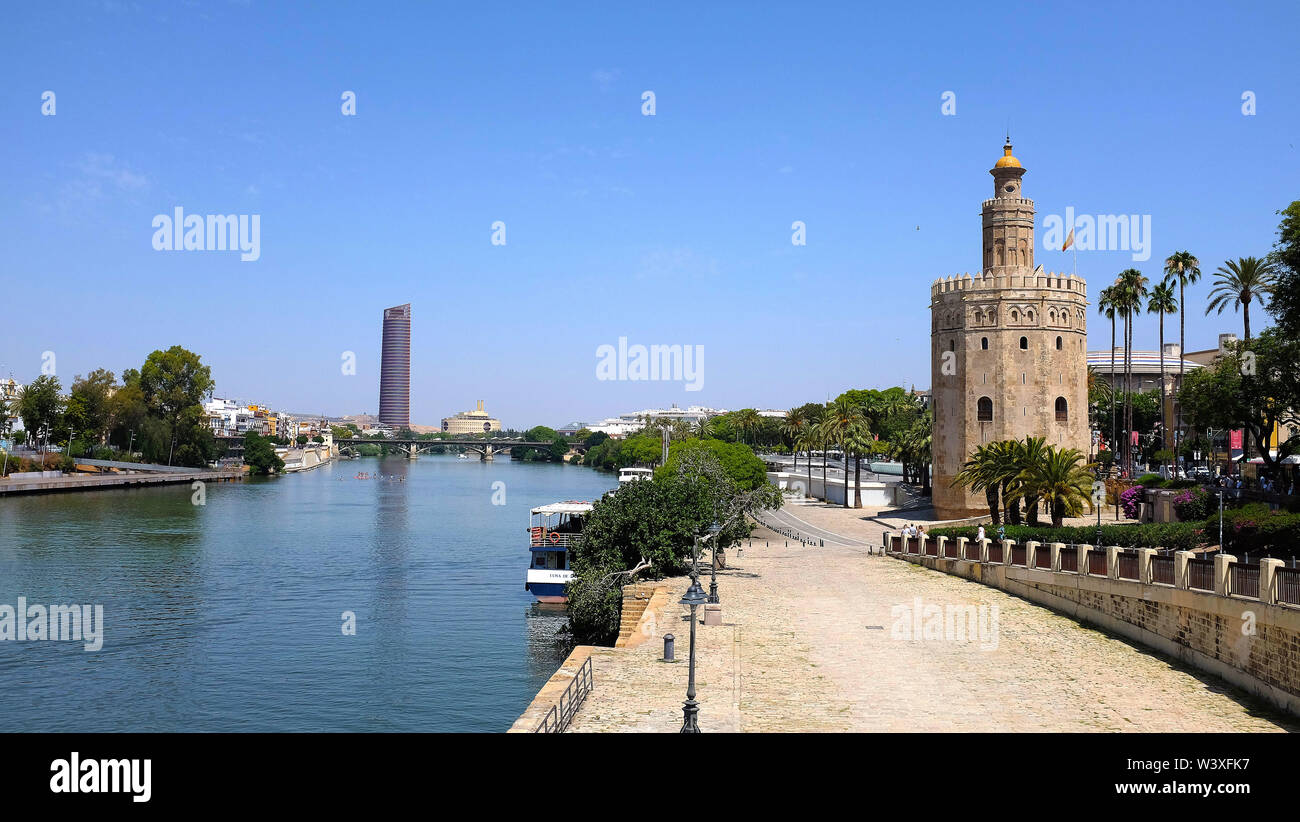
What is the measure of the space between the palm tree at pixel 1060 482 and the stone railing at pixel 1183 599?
8816 millimetres

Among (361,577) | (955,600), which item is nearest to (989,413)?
(955,600)

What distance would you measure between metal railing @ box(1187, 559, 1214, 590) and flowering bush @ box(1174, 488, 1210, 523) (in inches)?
548

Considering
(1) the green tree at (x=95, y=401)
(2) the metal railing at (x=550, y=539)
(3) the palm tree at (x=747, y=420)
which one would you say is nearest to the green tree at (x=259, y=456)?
(1) the green tree at (x=95, y=401)

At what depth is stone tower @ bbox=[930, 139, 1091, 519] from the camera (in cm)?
5569

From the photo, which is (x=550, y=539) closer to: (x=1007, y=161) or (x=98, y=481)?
(x=1007, y=161)

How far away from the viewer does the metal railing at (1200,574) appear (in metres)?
23.3

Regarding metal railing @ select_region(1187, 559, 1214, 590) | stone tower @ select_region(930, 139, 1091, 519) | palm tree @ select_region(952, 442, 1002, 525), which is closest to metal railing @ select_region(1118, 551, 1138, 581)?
metal railing @ select_region(1187, 559, 1214, 590)

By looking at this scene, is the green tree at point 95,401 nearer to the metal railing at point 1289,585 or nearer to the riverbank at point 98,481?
the riverbank at point 98,481

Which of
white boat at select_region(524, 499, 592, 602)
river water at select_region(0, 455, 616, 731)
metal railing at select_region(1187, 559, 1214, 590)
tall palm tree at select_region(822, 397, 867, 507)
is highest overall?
tall palm tree at select_region(822, 397, 867, 507)

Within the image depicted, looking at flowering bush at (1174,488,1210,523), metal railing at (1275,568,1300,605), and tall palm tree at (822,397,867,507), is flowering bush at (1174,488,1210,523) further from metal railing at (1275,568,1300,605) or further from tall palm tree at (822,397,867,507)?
tall palm tree at (822,397,867,507)

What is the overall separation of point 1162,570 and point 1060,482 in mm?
19422

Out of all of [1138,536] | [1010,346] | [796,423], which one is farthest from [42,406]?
[1138,536]

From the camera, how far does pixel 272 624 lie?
128 feet
